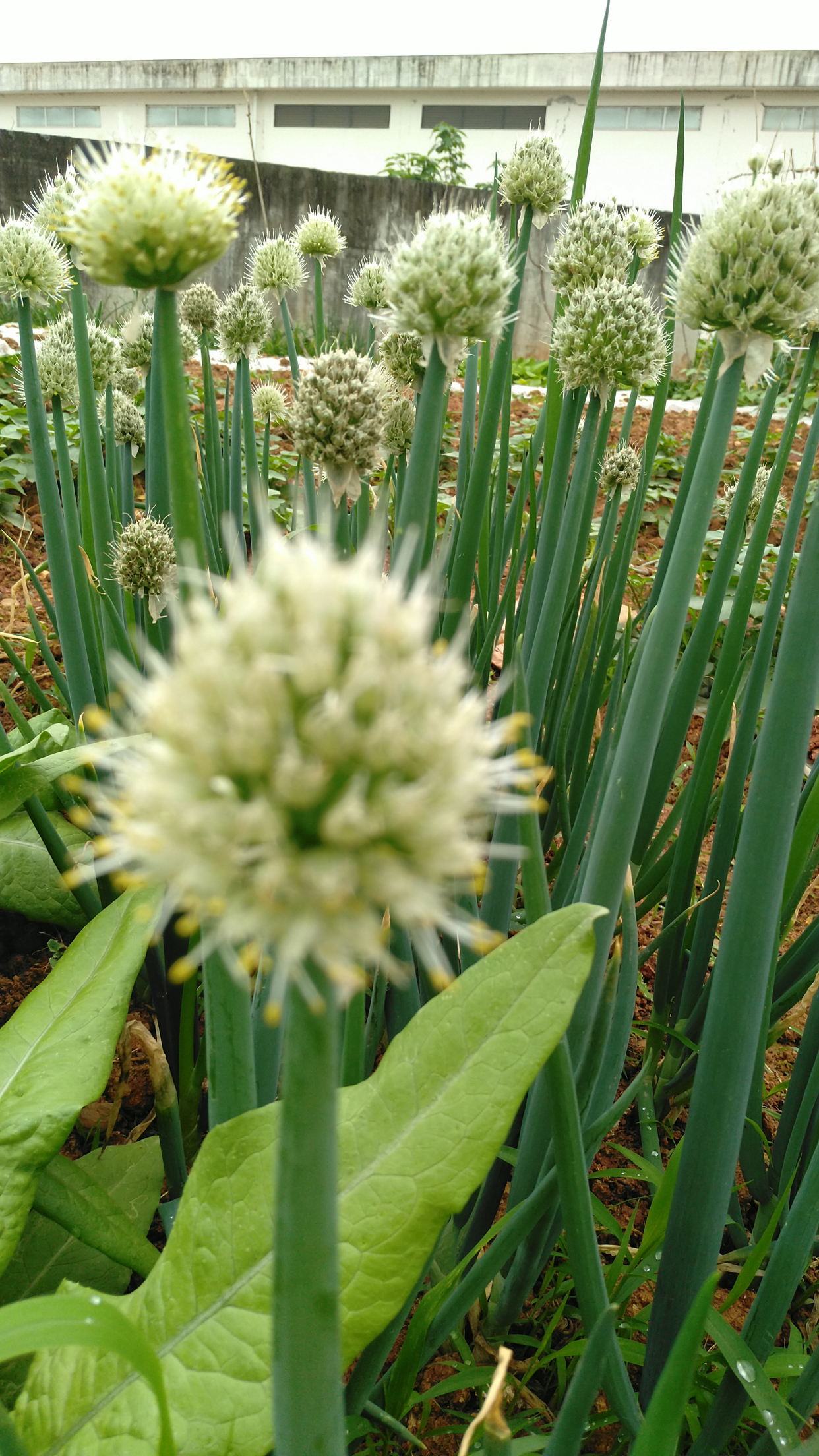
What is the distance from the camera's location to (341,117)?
16.2 meters

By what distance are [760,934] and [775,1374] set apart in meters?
0.50

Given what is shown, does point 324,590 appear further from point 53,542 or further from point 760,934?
point 53,542

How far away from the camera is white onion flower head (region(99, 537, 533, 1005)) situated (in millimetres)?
316

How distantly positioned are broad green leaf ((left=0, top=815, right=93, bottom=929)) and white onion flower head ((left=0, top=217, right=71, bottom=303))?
2.65ft

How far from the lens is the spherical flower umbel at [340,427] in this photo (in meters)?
1.03

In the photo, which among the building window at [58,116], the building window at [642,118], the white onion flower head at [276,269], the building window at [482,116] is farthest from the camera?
the building window at [58,116]

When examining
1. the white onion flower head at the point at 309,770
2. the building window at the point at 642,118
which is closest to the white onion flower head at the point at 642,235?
the white onion flower head at the point at 309,770

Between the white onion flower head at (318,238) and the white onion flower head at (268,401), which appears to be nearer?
the white onion flower head at (318,238)

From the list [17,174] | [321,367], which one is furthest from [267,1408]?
[17,174]

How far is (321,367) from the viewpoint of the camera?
3.61 feet

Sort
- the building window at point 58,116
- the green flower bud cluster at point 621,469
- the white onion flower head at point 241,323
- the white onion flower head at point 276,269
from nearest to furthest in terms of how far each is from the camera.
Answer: the green flower bud cluster at point 621,469 < the white onion flower head at point 241,323 < the white onion flower head at point 276,269 < the building window at point 58,116

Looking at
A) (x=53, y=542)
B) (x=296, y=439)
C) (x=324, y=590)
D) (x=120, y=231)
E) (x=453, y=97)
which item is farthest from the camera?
(x=453, y=97)

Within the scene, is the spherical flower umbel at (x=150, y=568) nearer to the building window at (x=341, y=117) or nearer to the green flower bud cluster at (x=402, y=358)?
the green flower bud cluster at (x=402, y=358)

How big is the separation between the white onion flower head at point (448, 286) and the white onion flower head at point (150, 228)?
26 cm
